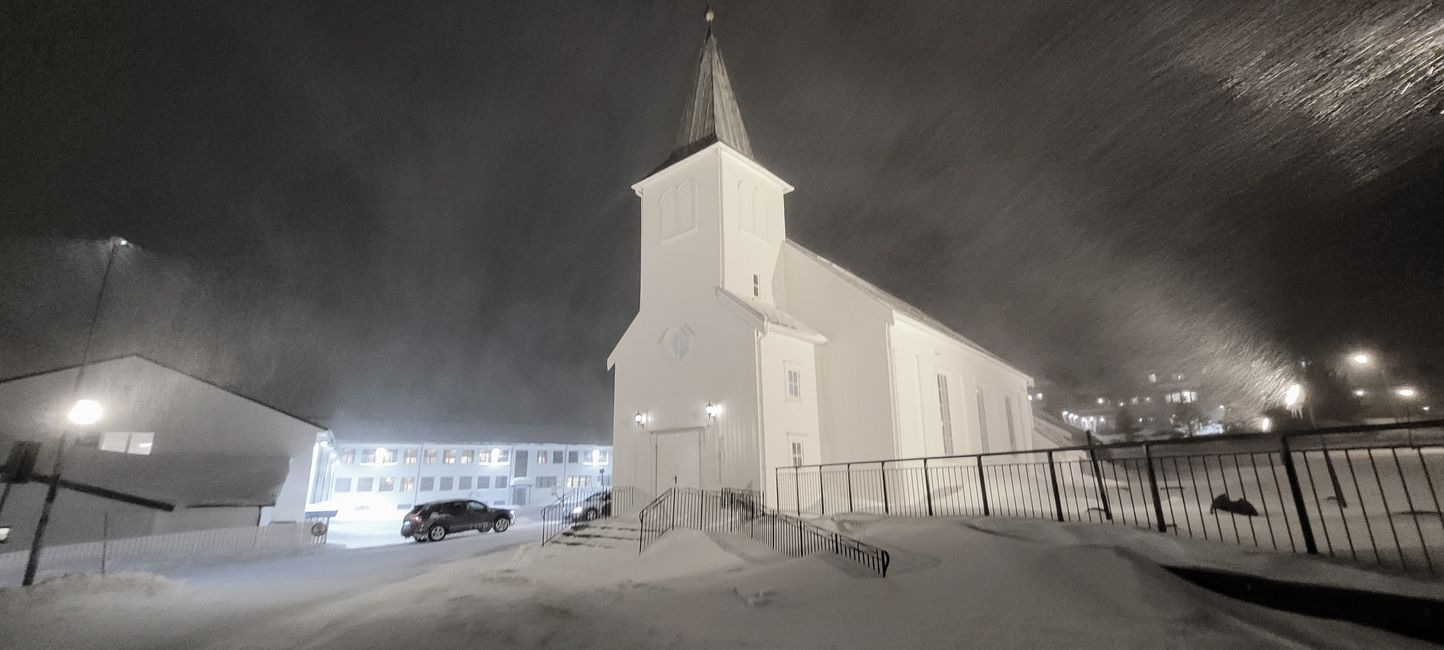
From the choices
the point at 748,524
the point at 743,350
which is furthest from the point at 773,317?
the point at 748,524

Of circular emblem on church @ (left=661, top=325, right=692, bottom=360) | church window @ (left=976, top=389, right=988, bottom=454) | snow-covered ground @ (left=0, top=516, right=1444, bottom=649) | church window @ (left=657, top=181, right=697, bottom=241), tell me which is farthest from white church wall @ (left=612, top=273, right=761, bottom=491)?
church window @ (left=976, top=389, right=988, bottom=454)

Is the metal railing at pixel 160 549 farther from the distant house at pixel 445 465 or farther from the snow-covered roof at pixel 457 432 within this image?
the snow-covered roof at pixel 457 432

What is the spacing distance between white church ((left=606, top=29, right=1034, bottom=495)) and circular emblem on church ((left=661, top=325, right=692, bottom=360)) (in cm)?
5

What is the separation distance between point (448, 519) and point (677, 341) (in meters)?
13.0

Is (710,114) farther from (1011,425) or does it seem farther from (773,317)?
(1011,425)

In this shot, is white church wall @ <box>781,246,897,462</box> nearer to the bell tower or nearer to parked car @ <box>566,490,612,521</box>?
the bell tower

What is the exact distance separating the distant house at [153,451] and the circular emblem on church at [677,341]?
18.5 m

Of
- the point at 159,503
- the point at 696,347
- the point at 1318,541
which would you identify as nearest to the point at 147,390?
the point at 159,503

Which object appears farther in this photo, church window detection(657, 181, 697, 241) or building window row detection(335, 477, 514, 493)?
building window row detection(335, 477, 514, 493)

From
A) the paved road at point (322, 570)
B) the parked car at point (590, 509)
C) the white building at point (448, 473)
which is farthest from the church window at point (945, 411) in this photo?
the white building at point (448, 473)

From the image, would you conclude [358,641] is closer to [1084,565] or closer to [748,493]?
[1084,565]

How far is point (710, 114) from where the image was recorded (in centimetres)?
2339

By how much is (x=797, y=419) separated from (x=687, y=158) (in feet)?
35.3

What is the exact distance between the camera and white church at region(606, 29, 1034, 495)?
1816cm
